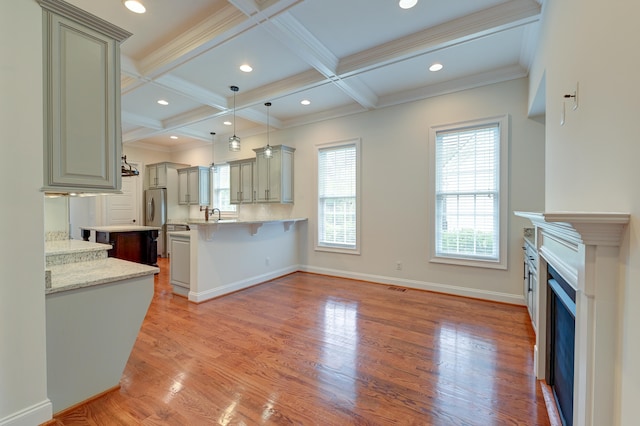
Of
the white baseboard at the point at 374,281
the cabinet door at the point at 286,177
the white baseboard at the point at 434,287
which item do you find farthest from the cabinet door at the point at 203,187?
the white baseboard at the point at 434,287

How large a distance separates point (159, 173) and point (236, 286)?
474 centimetres

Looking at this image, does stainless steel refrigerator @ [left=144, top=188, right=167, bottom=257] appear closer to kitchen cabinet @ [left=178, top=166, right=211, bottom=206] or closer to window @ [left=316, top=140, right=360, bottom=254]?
kitchen cabinet @ [left=178, top=166, right=211, bottom=206]

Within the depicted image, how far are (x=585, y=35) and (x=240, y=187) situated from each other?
5.91 meters

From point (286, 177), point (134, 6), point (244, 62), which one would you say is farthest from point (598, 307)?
point (286, 177)

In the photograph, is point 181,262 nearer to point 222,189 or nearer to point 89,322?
point 89,322

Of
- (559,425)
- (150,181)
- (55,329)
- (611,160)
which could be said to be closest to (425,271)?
(559,425)

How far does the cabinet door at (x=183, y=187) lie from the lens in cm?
734

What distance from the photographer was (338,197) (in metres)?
5.24

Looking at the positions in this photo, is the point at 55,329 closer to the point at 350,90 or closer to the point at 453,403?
the point at 453,403

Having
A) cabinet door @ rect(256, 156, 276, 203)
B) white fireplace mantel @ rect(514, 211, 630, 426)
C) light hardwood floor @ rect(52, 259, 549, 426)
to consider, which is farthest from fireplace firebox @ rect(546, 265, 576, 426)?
cabinet door @ rect(256, 156, 276, 203)

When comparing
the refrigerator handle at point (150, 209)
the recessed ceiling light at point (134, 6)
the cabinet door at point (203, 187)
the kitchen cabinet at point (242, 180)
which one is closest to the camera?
the recessed ceiling light at point (134, 6)

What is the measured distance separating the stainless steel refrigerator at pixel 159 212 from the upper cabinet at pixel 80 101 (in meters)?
5.79

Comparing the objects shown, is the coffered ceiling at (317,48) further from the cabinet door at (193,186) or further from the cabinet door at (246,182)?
the cabinet door at (193,186)

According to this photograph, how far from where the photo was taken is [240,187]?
639cm
